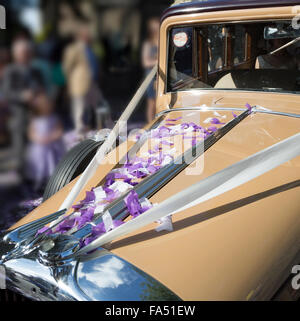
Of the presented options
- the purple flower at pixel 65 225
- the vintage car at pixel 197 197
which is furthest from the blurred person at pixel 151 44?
the purple flower at pixel 65 225

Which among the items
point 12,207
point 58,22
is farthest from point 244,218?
point 12,207

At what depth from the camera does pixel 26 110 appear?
8.26 feet

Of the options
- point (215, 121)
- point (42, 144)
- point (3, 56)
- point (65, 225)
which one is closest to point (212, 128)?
point (215, 121)

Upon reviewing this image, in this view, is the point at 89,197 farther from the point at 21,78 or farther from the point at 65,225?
the point at 21,78

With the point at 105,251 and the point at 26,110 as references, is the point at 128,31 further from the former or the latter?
the point at 26,110

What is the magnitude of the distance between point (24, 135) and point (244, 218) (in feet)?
6.55

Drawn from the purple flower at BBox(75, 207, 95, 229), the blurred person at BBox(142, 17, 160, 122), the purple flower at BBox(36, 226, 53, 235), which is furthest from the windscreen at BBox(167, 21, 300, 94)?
the purple flower at BBox(36, 226, 53, 235)

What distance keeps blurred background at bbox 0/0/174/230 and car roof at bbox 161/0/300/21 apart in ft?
0.51

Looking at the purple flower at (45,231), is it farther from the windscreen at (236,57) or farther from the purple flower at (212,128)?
the windscreen at (236,57)

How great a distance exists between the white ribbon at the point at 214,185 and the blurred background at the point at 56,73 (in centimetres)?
55

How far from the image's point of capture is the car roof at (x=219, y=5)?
1.97 m

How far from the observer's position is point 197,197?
134cm

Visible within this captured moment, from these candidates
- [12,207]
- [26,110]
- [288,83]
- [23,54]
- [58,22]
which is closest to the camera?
[58,22]
